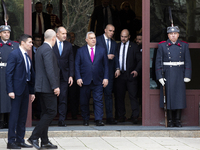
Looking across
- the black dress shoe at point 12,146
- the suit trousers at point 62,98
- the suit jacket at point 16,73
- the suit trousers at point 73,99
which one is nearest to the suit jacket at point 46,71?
the suit jacket at point 16,73

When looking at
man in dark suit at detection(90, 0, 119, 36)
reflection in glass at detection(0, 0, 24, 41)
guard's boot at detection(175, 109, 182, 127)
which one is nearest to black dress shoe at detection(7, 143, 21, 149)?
reflection in glass at detection(0, 0, 24, 41)

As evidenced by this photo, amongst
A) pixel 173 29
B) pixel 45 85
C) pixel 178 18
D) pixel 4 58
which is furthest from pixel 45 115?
pixel 178 18

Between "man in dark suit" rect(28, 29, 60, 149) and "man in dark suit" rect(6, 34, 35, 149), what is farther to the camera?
"man in dark suit" rect(6, 34, 35, 149)

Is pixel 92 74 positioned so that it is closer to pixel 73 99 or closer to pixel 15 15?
pixel 73 99

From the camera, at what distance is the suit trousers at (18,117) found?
6645 millimetres

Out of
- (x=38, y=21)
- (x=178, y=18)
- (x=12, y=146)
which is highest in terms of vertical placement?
(x=38, y=21)

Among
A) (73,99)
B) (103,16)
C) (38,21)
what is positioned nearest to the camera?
(73,99)

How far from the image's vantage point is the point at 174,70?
8.30 meters

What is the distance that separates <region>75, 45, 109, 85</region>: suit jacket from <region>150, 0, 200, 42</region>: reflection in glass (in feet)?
3.19

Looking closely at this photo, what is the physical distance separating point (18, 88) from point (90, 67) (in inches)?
83.0

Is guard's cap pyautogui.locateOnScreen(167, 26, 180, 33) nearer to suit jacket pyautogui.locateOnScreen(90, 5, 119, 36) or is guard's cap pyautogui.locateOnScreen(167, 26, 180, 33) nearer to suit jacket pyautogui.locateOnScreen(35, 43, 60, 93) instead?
suit jacket pyautogui.locateOnScreen(90, 5, 119, 36)

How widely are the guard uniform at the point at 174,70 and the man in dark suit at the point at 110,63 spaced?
959mm

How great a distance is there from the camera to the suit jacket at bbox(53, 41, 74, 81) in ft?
27.5

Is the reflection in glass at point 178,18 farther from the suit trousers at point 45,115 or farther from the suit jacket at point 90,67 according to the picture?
the suit trousers at point 45,115
